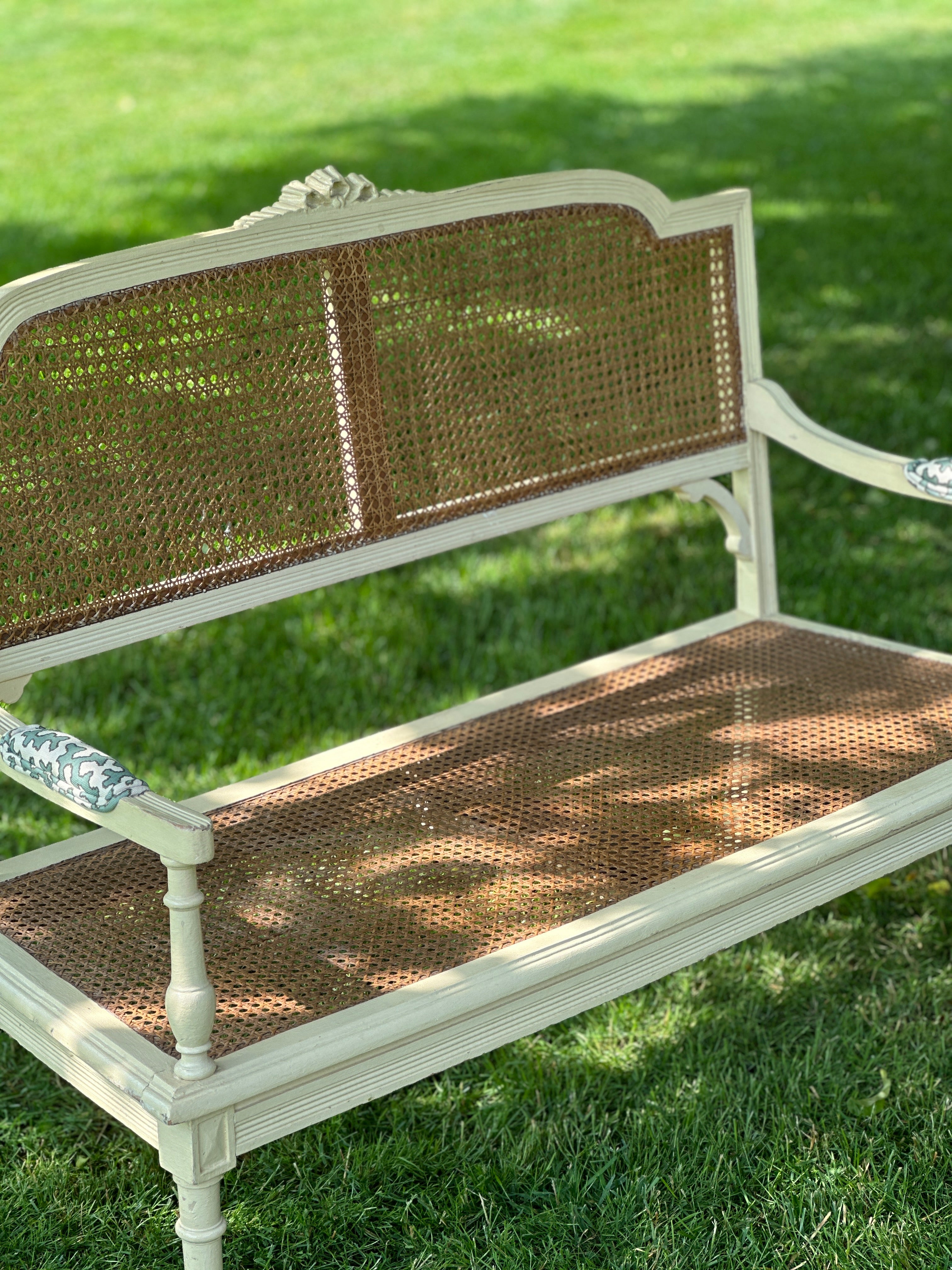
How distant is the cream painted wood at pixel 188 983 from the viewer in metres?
1.83

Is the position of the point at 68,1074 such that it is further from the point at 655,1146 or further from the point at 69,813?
the point at 69,813

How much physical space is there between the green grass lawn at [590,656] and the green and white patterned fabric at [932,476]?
0.89m

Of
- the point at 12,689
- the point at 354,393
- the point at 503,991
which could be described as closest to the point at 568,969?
the point at 503,991

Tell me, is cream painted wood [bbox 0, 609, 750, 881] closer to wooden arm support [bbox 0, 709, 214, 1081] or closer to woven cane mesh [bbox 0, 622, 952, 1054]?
woven cane mesh [bbox 0, 622, 952, 1054]

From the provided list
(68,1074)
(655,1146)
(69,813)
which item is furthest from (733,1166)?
(69,813)

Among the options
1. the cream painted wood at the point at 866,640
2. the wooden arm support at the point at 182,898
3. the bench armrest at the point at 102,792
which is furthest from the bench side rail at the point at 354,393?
the wooden arm support at the point at 182,898

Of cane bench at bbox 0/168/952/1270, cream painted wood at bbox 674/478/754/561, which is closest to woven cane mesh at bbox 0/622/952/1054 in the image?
cane bench at bbox 0/168/952/1270

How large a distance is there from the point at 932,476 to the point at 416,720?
39.6 inches

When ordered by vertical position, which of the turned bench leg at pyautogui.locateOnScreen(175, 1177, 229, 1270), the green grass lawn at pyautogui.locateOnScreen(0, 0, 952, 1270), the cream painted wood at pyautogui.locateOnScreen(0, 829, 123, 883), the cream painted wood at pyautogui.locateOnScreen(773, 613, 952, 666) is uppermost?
the cream painted wood at pyautogui.locateOnScreen(0, 829, 123, 883)

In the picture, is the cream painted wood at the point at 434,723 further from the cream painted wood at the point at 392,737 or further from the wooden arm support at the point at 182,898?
the wooden arm support at the point at 182,898

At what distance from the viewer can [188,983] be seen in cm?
187

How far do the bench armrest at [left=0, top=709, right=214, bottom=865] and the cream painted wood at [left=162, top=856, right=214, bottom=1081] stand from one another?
33mm

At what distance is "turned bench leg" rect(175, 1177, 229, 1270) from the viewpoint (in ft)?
6.43

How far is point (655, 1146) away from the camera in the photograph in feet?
8.55
